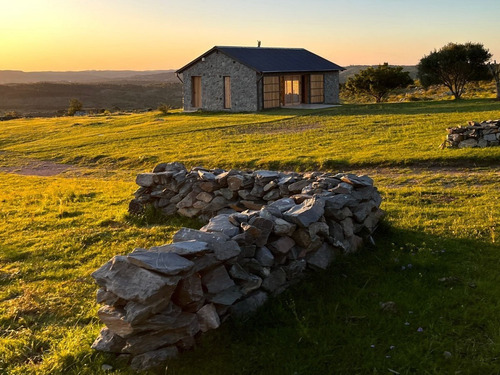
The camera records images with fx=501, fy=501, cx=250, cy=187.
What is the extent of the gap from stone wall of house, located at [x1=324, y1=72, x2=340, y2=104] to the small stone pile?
83.7 feet

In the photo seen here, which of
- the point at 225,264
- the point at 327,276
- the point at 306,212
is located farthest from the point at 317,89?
the point at 225,264

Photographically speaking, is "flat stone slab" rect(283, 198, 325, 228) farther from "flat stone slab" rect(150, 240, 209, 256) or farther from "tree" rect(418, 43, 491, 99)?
"tree" rect(418, 43, 491, 99)

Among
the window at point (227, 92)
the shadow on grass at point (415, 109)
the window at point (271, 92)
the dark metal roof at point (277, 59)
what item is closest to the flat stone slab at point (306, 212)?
the shadow on grass at point (415, 109)

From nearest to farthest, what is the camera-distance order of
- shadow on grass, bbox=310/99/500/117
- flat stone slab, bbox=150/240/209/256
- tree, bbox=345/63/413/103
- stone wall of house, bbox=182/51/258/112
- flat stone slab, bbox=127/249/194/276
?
flat stone slab, bbox=127/249/194/276, flat stone slab, bbox=150/240/209/256, shadow on grass, bbox=310/99/500/117, stone wall of house, bbox=182/51/258/112, tree, bbox=345/63/413/103

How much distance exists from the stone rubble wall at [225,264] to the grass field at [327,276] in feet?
0.71

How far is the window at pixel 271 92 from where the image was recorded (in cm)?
3659

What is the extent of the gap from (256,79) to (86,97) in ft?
238

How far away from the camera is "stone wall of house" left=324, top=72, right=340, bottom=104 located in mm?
41125

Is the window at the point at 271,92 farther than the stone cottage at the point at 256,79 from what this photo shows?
Yes

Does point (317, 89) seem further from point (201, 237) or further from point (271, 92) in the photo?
point (201, 237)

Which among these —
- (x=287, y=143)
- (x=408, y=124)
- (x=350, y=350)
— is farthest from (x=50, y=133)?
(x=350, y=350)

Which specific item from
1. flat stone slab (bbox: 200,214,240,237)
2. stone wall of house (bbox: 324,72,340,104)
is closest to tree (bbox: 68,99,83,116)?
stone wall of house (bbox: 324,72,340,104)

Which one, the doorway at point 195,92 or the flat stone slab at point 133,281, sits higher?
the doorway at point 195,92

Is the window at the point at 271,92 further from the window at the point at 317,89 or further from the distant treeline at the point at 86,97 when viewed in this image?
the distant treeline at the point at 86,97
